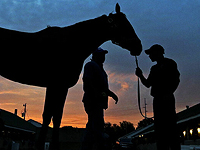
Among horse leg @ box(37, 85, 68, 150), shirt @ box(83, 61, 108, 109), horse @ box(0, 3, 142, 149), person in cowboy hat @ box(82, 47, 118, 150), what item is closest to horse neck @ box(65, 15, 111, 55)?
horse @ box(0, 3, 142, 149)

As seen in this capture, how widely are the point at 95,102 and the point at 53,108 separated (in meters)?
0.88

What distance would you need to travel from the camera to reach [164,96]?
10.7 ft

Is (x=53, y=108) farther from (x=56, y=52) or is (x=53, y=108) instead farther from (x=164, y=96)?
(x=164, y=96)

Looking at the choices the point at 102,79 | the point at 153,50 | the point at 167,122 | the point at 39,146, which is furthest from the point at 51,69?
the point at 167,122

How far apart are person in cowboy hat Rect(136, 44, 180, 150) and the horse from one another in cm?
109

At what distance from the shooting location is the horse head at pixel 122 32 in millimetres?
4395

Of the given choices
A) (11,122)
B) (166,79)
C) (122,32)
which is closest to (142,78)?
(166,79)

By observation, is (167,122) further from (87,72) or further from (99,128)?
(87,72)

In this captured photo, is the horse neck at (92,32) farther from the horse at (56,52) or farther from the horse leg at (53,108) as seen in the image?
the horse leg at (53,108)

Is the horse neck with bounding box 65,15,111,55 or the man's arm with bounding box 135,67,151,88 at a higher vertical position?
the horse neck with bounding box 65,15,111,55

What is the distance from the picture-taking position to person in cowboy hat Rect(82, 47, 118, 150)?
9.80 feet

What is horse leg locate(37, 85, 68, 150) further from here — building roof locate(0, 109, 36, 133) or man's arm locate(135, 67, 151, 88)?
building roof locate(0, 109, 36, 133)

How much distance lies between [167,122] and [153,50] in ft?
4.00

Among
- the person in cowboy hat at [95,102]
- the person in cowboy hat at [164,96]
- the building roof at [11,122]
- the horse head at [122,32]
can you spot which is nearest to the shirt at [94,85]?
the person in cowboy hat at [95,102]
